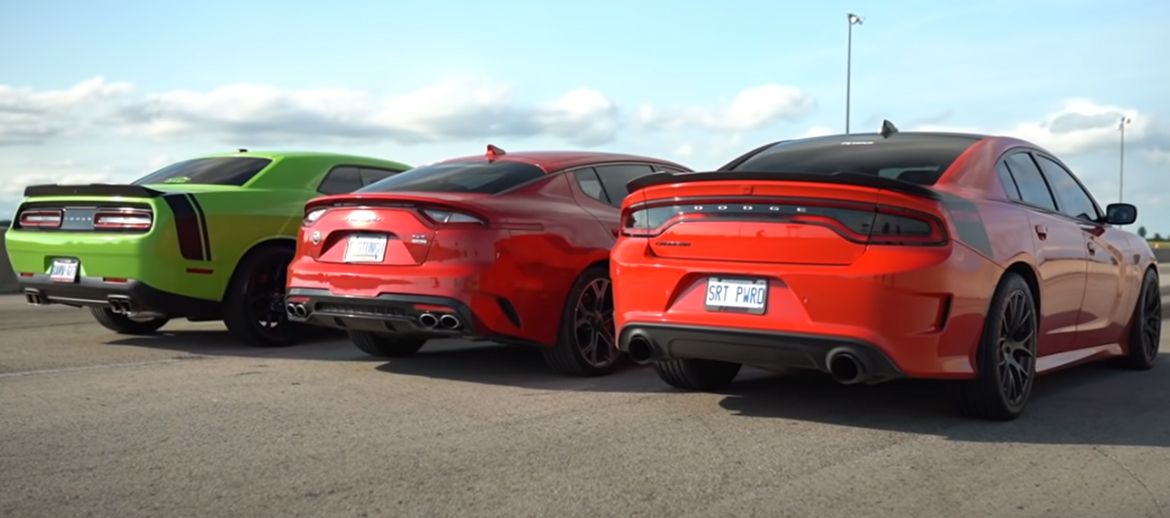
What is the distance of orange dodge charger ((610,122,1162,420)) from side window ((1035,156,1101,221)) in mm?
281

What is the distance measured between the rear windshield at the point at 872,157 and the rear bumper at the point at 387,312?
1.72 meters

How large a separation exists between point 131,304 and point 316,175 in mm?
1854

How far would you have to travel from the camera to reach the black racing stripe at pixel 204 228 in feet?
28.7

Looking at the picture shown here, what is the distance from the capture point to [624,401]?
21.5ft

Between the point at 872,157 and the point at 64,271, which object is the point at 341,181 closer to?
the point at 64,271

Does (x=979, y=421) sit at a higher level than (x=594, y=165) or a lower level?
lower

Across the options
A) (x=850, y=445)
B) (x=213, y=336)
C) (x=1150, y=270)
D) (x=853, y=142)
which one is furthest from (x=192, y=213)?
(x=1150, y=270)

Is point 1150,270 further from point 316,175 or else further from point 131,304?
point 131,304

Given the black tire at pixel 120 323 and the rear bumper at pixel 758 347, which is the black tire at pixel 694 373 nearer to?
the rear bumper at pixel 758 347

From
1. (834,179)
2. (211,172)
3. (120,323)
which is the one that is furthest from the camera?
(120,323)

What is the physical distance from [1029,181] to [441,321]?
3.27 meters

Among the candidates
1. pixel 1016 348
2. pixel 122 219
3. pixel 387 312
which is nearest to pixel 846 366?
pixel 1016 348

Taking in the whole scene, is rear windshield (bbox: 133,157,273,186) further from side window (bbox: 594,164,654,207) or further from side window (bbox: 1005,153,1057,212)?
side window (bbox: 1005,153,1057,212)

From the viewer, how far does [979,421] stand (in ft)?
19.7
